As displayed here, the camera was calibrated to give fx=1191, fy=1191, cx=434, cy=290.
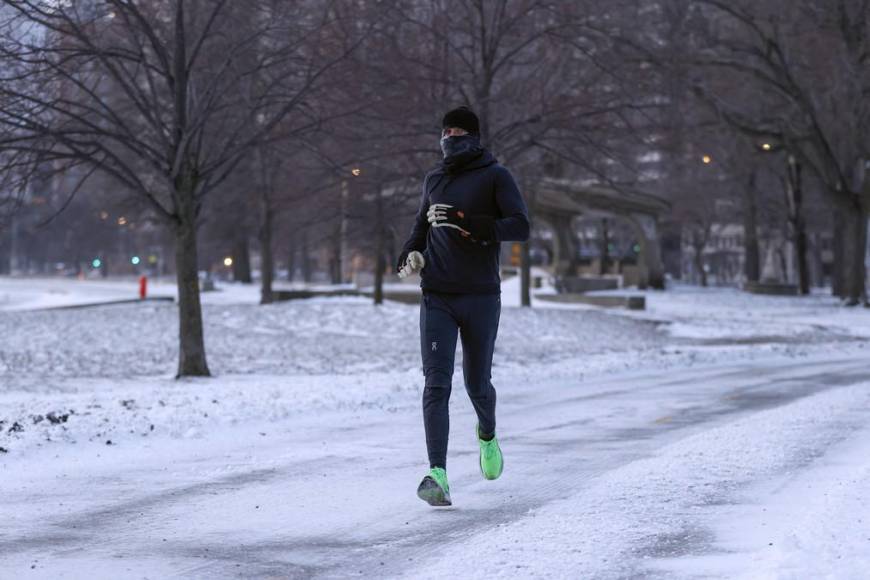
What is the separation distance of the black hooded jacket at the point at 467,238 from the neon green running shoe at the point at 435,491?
0.99 meters

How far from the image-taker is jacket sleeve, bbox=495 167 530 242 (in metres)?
6.33

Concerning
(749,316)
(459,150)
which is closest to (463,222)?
(459,150)

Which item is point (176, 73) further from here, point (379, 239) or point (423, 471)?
point (379, 239)

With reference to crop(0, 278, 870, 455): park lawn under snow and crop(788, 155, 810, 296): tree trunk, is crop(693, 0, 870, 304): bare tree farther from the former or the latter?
crop(788, 155, 810, 296): tree trunk

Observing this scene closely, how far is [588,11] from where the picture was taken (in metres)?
Answer: 20.5

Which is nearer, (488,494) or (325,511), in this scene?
(325,511)

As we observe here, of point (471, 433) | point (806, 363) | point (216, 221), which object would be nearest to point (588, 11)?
point (806, 363)

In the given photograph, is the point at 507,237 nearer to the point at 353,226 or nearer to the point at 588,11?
the point at 588,11

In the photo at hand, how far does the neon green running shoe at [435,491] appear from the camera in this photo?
6199 millimetres

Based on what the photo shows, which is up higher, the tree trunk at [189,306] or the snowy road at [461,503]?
the tree trunk at [189,306]

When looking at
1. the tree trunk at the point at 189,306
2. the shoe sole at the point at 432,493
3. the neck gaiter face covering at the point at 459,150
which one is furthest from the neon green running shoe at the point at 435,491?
the tree trunk at the point at 189,306

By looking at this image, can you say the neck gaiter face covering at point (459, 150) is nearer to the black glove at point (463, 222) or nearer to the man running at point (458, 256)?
the man running at point (458, 256)

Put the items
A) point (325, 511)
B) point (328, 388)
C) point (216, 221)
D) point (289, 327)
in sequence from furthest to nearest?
point (216, 221) < point (289, 327) < point (328, 388) < point (325, 511)

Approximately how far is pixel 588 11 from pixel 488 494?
50.0 ft
